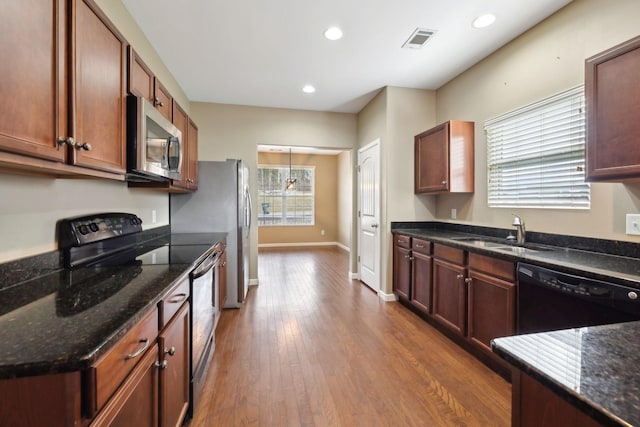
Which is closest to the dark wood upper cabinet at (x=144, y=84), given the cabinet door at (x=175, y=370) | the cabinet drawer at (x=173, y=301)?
the cabinet drawer at (x=173, y=301)

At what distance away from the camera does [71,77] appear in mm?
1164

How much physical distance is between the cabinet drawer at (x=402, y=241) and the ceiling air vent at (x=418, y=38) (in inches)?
77.0

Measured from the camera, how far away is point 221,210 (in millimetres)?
3420

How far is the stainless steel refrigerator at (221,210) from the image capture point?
339 cm

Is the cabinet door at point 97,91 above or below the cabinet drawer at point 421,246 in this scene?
above

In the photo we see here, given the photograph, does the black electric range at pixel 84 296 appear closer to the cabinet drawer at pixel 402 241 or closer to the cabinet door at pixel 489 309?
the cabinet door at pixel 489 309

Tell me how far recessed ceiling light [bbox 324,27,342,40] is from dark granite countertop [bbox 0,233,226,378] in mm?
2235

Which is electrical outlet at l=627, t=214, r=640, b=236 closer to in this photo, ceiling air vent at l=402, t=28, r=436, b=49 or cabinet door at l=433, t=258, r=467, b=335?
cabinet door at l=433, t=258, r=467, b=335

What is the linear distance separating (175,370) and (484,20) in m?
3.27

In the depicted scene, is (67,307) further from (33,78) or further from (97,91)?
(97,91)

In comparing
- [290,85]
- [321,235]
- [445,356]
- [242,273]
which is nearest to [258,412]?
[445,356]

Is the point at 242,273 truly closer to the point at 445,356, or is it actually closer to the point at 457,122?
the point at 445,356

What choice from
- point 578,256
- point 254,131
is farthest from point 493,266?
point 254,131

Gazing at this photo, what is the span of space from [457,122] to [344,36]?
1.49 m
